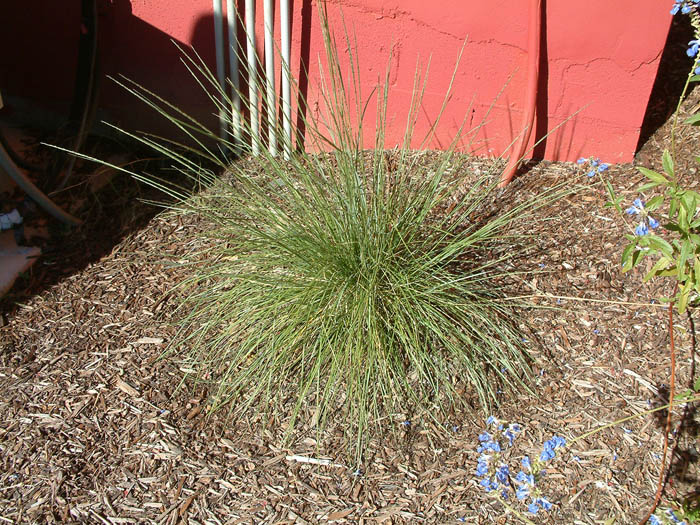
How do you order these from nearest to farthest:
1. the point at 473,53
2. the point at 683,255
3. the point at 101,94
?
the point at 683,255 → the point at 473,53 → the point at 101,94

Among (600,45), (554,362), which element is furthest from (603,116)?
(554,362)

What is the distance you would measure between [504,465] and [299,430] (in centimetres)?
72

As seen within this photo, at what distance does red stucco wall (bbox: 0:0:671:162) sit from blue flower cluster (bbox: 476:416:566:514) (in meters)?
1.23

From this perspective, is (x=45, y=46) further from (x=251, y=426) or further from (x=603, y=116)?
(x=603, y=116)

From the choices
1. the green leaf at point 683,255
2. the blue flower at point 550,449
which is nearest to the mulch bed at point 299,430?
the blue flower at point 550,449

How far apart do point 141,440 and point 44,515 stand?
1.23ft

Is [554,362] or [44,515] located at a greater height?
[554,362]

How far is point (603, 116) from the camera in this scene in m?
3.28

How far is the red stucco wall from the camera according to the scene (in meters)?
3.10

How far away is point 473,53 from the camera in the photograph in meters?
3.22

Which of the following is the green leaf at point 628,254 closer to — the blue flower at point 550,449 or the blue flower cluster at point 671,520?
the blue flower at point 550,449

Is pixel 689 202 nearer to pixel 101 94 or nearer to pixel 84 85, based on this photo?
pixel 84 85

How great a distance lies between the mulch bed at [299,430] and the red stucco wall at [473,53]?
2.12 ft

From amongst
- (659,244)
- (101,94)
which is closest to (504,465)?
(659,244)
